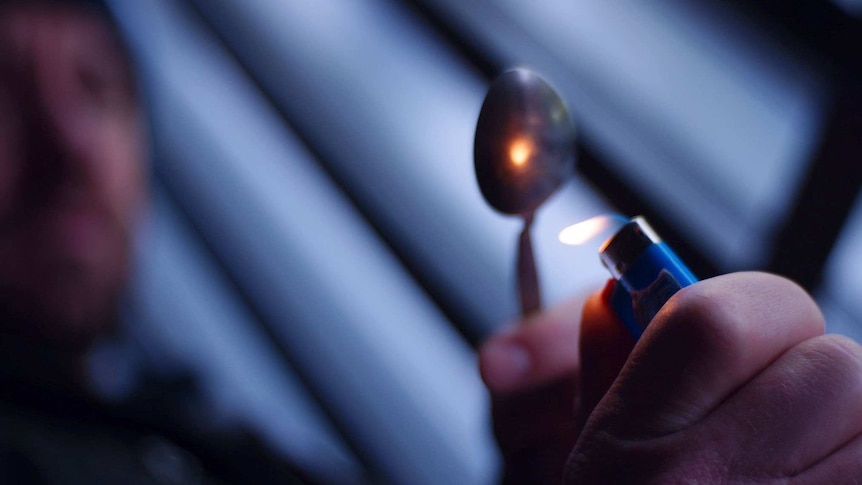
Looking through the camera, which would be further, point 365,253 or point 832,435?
point 365,253

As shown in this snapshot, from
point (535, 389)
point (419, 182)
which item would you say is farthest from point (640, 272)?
point (419, 182)

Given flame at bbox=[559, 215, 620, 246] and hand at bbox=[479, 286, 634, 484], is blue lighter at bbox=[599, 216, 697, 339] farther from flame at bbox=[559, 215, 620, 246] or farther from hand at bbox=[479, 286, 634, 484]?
hand at bbox=[479, 286, 634, 484]

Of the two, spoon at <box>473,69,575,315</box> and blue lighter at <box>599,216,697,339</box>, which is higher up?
spoon at <box>473,69,575,315</box>

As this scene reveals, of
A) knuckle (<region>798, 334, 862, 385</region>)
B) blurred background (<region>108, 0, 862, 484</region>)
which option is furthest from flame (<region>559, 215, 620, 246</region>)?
blurred background (<region>108, 0, 862, 484</region>)

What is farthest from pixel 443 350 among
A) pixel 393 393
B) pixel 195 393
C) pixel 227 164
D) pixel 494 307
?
pixel 227 164

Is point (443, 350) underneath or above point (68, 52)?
underneath

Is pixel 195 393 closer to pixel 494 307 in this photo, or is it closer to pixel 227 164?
pixel 494 307
